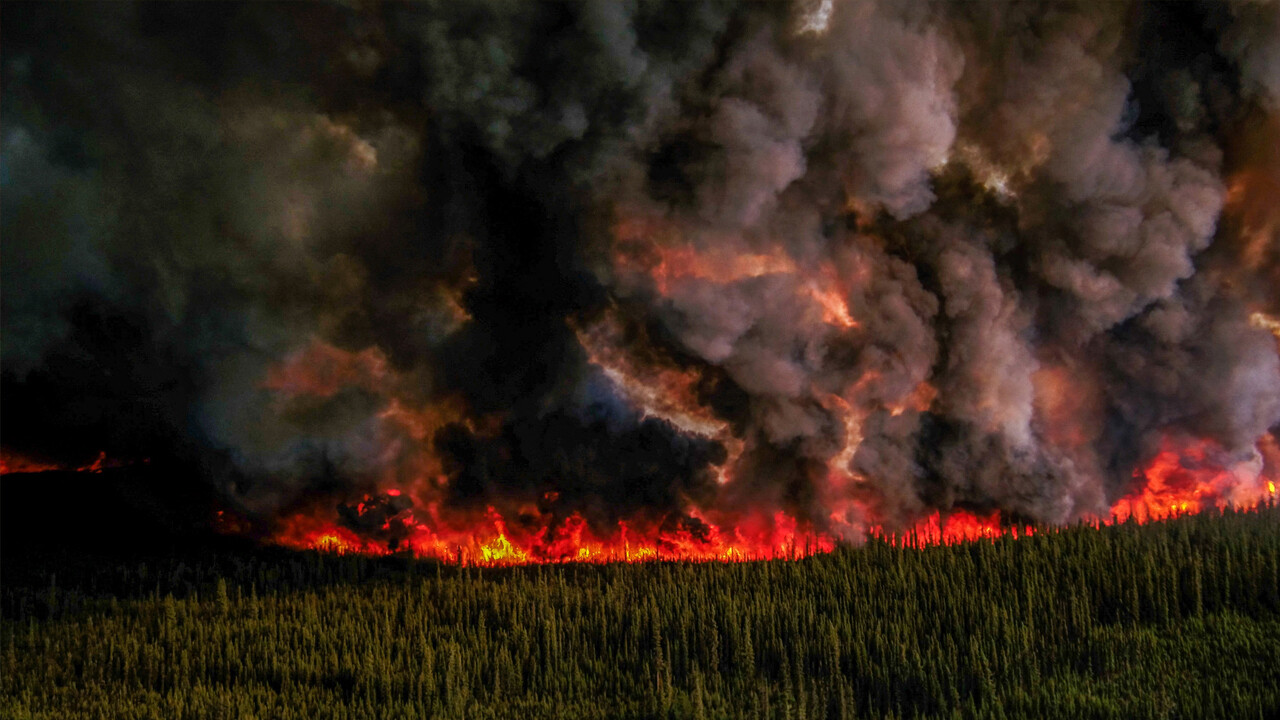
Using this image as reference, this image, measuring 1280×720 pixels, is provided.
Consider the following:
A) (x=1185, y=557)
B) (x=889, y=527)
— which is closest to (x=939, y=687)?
(x=1185, y=557)

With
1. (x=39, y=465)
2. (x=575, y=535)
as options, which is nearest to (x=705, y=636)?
(x=575, y=535)

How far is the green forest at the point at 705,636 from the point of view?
1458cm

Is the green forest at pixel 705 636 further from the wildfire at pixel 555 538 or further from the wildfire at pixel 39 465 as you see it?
the wildfire at pixel 39 465

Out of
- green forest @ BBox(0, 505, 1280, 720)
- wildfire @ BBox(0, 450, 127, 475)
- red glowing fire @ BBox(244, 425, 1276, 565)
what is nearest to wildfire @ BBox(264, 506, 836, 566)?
red glowing fire @ BBox(244, 425, 1276, 565)

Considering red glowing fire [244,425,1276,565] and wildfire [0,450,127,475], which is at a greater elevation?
wildfire [0,450,127,475]

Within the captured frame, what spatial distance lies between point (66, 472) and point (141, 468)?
2.30m

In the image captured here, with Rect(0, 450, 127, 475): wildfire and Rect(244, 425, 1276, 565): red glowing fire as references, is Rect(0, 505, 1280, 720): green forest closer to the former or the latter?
Rect(244, 425, 1276, 565): red glowing fire

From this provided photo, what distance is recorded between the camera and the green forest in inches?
574

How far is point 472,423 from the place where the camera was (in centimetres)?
2736

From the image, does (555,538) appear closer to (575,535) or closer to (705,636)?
(575,535)

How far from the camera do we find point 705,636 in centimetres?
1723

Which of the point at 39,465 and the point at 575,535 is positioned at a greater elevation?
the point at 39,465

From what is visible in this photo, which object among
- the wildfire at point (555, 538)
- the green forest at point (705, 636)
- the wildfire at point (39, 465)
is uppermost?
the wildfire at point (39, 465)

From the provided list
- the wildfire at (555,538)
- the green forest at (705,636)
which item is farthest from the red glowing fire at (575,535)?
the green forest at (705,636)
